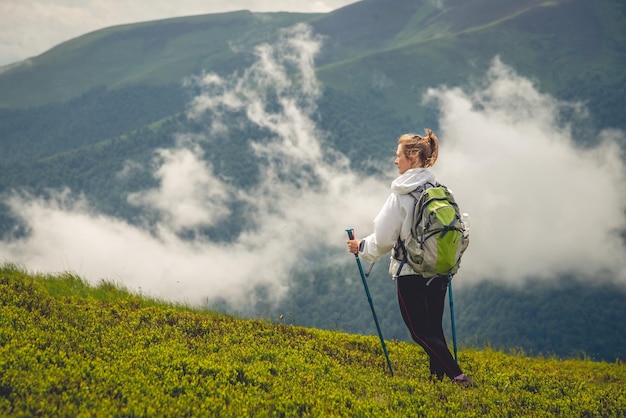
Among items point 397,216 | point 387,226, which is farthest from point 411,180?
point 387,226

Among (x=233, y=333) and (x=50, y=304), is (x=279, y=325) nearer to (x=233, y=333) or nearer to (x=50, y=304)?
(x=233, y=333)

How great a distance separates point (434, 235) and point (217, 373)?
301cm

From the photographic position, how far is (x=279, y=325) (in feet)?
31.9

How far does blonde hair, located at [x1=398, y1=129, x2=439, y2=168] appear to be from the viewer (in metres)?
6.92

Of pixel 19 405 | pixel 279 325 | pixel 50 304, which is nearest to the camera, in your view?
pixel 19 405

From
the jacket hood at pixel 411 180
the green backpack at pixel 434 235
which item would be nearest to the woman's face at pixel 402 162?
the jacket hood at pixel 411 180

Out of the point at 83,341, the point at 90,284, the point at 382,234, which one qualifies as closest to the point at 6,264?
the point at 90,284

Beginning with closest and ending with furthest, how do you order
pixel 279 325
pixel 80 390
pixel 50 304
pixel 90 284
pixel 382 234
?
pixel 80 390, pixel 382 234, pixel 50 304, pixel 279 325, pixel 90 284

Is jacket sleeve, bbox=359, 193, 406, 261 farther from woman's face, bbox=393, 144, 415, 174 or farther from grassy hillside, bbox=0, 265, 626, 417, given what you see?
grassy hillside, bbox=0, 265, 626, 417

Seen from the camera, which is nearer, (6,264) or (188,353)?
(188,353)

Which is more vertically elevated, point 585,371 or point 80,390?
point 80,390

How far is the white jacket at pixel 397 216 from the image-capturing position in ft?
21.8

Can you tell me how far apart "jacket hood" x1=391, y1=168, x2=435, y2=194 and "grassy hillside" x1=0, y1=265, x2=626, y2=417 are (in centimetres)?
243

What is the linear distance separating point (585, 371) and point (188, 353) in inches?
313
